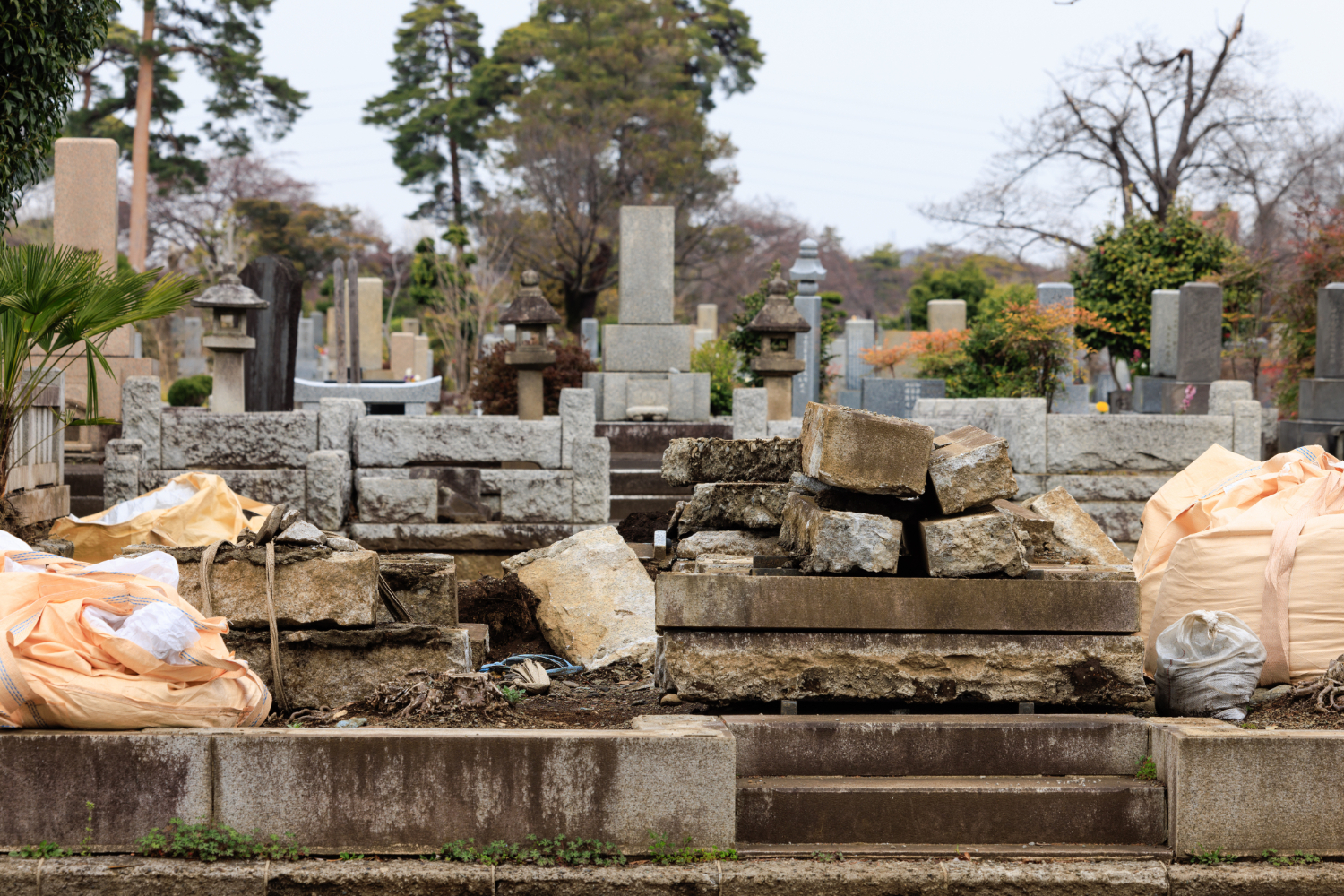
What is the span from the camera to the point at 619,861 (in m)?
3.69

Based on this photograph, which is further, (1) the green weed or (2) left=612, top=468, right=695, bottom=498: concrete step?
(2) left=612, top=468, right=695, bottom=498: concrete step

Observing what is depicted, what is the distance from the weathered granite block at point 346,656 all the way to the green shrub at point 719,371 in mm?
11810

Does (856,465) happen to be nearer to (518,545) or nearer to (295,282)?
(518,545)

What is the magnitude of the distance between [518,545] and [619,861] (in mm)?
5860

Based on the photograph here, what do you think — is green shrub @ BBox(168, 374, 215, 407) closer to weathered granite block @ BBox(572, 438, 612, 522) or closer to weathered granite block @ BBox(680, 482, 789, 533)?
weathered granite block @ BBox(572, 438, 612, 522)

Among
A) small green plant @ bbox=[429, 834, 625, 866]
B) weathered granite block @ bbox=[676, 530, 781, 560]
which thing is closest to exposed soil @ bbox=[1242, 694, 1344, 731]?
weathered granite block @ bbox=[676, 530, 781, 560]

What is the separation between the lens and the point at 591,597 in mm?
6512

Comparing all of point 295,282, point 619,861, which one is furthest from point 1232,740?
point 295,282

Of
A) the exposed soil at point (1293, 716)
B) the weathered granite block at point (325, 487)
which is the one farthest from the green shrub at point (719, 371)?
the exposed soil at point (1293, 716)

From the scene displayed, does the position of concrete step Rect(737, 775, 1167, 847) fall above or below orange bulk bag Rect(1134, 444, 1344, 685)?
below

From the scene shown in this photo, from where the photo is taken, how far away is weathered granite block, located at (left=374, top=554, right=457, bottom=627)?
18.4 ft

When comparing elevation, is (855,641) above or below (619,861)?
above

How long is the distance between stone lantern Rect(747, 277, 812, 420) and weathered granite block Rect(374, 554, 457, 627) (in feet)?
21.1

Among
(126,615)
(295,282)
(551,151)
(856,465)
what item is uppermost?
(551,151)
